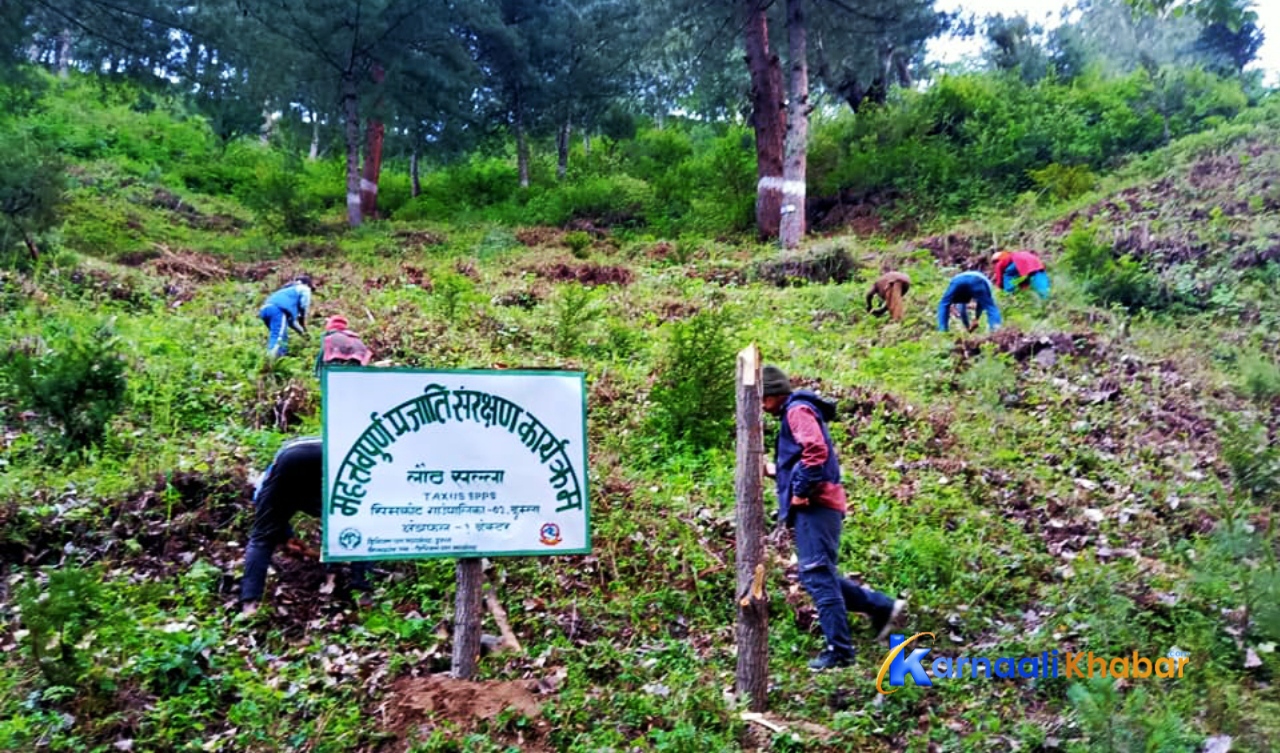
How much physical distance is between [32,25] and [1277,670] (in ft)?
63.3

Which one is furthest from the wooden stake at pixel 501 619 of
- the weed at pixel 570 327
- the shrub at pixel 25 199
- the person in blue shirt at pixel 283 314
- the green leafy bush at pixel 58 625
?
the shrub at pixel 25 199

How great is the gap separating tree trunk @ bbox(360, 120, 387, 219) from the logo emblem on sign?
21.4 metres

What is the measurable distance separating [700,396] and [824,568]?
9.78ft

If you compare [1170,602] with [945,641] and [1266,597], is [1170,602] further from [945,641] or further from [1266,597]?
[945,641]

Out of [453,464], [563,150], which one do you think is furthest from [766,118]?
[453,464]

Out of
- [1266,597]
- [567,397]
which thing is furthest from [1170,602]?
[567,397]

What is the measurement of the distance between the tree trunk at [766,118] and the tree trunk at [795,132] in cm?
145

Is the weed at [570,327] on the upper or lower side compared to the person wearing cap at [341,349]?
upper

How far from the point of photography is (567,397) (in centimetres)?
448

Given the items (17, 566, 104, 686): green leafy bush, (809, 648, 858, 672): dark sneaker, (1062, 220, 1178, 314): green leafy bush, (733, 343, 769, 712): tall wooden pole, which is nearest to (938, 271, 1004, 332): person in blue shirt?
(1062, 220, 1178, 314): green leafy bush

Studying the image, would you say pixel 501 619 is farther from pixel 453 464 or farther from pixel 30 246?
pixel 30 246

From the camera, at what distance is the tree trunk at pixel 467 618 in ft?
14.5

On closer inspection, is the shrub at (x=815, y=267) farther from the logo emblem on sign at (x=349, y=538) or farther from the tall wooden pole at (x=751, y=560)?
the logo emblem on sign at (x=349, y=538)

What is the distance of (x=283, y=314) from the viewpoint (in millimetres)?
10133
